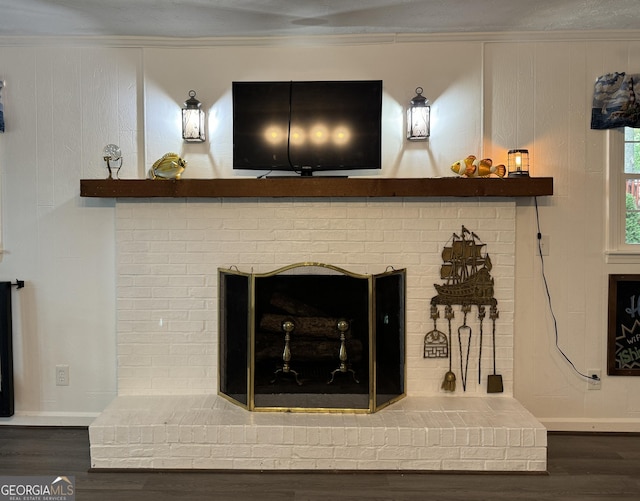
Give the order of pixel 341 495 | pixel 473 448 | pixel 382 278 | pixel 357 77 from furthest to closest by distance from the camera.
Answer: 1. pixel 357 77
2. pixel 382 278
3. pixel 473 448
4. pixel 341 495

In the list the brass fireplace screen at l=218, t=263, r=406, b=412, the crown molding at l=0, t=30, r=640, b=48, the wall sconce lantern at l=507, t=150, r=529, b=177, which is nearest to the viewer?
the brass fireplace screen at l=218, t=263, r=406, b=412

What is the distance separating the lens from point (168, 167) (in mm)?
2877

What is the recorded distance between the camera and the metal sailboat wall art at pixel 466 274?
115 inches

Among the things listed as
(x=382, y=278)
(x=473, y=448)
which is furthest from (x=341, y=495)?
(x=382, y=278)

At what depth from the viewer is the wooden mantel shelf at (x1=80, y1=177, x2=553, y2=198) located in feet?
9.21

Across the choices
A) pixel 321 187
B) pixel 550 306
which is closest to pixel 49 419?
pixel 321 187

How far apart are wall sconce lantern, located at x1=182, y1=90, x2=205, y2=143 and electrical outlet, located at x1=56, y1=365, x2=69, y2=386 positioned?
1493 millimetres

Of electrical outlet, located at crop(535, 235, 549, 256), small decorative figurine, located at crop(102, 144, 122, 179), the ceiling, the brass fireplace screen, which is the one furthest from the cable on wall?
small decorative figurine, located at crop(102, 144, 122, 179)

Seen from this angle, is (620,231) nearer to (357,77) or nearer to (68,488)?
(357,77)

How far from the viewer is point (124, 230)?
2961 mm

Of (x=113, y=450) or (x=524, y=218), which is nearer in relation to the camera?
(x=113, y=450)

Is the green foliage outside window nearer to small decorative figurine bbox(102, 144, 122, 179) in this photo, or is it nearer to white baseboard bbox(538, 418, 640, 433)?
white baseboard bbox(538, 418, 640, 433)

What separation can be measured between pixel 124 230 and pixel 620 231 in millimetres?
2758

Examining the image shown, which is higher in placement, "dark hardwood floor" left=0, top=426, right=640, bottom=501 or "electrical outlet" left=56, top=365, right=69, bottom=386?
"electrical outlet" left=56, top=365, right=69, bottom=386
